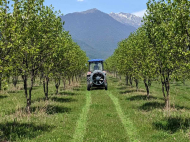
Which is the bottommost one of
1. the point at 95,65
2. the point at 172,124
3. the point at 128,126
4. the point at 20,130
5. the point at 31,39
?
the point at 128,126

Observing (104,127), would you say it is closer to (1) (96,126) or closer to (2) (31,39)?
(1) (96,126)

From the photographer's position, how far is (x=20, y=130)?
1170 cm

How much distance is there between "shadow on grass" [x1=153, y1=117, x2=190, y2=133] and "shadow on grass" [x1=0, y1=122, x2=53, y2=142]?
20.6ft

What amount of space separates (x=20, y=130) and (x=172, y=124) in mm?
8560

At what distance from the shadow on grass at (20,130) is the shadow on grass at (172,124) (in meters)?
6.28

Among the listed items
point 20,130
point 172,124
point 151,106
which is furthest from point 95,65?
point 20,130

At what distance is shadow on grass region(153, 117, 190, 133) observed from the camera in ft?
39.3

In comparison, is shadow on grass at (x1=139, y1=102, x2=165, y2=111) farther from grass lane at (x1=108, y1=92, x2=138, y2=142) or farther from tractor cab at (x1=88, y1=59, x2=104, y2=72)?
tractor cab at (x1=88, y1=59, x2=104, y2=72)

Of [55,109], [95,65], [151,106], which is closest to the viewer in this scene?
[55,109]

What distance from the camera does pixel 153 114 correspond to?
15219 millimetres

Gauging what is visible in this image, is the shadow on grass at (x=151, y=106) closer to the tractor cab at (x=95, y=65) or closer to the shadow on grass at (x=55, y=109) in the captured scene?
the shadow on grass at (x=55, y=109)

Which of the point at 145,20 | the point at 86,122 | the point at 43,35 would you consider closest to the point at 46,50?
the point at 43,35

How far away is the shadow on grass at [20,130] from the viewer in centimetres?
1068

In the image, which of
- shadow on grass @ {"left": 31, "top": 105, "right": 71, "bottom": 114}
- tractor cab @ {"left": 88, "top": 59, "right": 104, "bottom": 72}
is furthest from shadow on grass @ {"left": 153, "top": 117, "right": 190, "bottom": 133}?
tractor cab @ {"left": 88, "top": 59, "right": 104, "bottom": 72}
